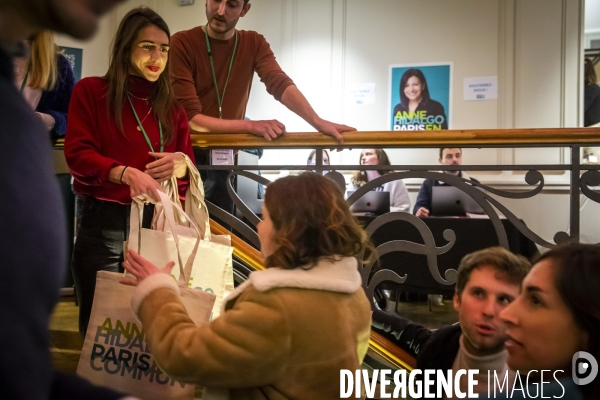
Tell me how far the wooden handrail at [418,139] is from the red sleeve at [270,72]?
0.35 metres

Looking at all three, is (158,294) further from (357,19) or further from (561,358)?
→ (357,19)

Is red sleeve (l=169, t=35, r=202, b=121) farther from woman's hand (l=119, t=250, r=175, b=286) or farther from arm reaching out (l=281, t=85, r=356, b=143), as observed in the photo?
woman's hand (l=119, t=250, r=175, b=286)

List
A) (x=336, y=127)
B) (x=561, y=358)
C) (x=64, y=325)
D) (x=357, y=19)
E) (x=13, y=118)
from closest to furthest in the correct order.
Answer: (x=13, y=118) → (x=561, y=358) → (x=336, y=127) → (x=64, y=325) → (x=357, y=19)

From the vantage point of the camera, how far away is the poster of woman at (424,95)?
5.62 m

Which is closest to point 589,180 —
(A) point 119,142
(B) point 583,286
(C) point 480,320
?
(C) point 480,320

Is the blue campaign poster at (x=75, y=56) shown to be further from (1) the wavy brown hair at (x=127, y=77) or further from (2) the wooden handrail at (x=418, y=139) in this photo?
(1) the wavy brown hair at (x=127, y=77)

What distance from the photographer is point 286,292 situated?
113 cm

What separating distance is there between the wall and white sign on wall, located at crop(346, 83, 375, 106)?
56 mm

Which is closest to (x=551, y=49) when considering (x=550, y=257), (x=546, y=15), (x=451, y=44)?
(x=546, y=15)

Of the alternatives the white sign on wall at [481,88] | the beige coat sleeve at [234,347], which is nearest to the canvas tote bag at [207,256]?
the beige coat sleeve at [234,347]

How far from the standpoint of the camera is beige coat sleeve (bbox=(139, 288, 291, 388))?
42.7 inches

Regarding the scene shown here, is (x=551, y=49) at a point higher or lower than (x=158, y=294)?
higher

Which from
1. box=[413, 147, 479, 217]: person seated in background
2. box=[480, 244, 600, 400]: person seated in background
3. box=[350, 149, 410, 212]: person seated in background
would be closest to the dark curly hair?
box=[480, 244, 600, 400]: person seated in background

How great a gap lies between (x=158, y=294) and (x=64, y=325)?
1435 mm
